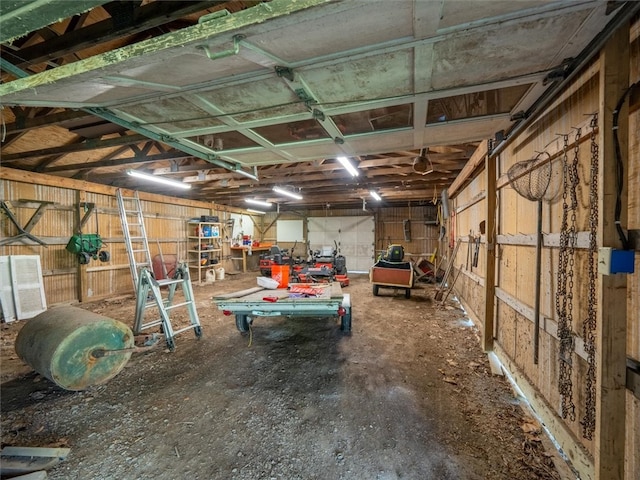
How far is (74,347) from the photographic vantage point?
2.31m

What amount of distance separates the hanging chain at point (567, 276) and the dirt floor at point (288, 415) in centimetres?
47

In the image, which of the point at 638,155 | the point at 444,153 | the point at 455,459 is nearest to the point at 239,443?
the point at 455,459

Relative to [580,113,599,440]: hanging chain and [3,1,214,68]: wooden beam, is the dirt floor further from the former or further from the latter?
[3,1,214,68]: wooden beam

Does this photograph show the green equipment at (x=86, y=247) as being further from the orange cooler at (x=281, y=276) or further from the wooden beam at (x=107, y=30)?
the orange cooler at (x=281, y=276)

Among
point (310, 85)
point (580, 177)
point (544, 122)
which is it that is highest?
point (310, 85)

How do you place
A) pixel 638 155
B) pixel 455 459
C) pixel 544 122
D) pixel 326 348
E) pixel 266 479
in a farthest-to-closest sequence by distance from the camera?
1. pixel 326 348
2. pixel 544 122
3. pixel 455 459
4. pixel 266 479
5. pixel 638 155

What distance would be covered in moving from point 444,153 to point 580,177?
3.07 m

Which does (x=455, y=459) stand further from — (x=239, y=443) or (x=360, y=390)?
(x=239, y=443)

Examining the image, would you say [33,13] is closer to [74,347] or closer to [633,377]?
[74,347]

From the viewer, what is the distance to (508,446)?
181 centimetres

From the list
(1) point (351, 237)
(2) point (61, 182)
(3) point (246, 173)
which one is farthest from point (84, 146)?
(1) point (351, 237)

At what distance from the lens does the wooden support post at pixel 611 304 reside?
124cm

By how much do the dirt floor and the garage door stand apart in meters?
7.95

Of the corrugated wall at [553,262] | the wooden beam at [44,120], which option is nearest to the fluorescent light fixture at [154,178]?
the wooden beam at [44,120]
